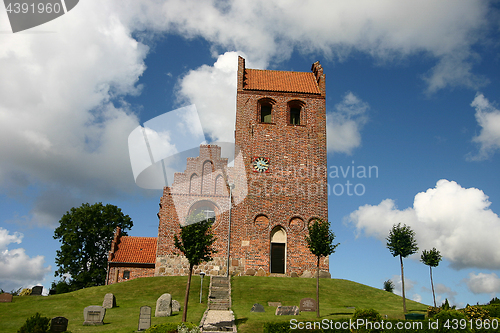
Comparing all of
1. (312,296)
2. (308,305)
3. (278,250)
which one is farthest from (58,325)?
(278,250)

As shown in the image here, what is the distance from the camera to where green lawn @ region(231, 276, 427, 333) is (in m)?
21.2

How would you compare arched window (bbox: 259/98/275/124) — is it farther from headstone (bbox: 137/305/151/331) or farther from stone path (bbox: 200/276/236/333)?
headstone (bbox: 137/305/151/331)

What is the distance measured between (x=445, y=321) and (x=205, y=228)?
1220 cm

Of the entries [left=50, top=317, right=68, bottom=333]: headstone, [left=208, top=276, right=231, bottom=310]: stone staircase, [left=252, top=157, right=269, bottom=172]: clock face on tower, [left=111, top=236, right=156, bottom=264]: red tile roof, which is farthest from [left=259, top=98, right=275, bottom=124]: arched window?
[left=50, top=317, right=68, bottom=333]: headstone

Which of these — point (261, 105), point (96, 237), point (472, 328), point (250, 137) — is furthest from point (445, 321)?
point (96, 237)

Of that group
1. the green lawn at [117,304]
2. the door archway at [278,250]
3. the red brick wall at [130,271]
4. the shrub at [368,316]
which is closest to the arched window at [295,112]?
the door archway at [278,250]

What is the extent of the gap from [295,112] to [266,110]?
2950mm

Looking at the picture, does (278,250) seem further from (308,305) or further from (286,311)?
(286,311)

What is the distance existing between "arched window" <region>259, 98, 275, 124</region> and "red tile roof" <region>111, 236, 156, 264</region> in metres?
17.7

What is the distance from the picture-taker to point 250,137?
35.3 metres

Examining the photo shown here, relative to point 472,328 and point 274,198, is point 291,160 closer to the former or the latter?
point 274,198

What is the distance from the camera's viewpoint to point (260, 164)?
3444 cm

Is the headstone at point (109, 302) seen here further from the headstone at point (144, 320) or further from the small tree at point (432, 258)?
the small tree at point (432, 258)

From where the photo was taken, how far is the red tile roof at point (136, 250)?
123 ft
